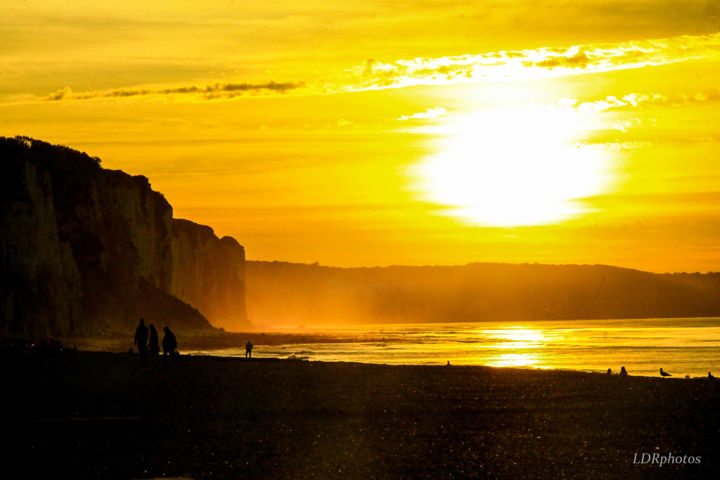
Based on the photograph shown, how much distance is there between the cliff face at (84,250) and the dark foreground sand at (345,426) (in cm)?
3905

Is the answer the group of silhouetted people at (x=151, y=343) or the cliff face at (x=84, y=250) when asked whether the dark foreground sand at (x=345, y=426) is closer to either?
the group of silhouetted people at (x=151, y=343)

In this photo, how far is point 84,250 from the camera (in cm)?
10800

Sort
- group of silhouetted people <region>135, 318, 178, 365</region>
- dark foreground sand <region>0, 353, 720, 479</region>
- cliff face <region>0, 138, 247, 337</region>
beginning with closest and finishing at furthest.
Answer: dark foreground sand <region>0, 353, 720, 479</region>
group of silhouetted people <region>135, 318, 178, 365</region>
cliff face <region>0, 138, 247, 337</region>

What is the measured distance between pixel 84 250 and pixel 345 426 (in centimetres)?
8917

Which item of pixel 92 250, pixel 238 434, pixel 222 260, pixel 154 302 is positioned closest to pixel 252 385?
pixel 238 434

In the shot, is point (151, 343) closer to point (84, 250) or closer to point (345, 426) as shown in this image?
point (345, 426)

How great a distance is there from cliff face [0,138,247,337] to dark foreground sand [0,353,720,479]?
39049 millimetres

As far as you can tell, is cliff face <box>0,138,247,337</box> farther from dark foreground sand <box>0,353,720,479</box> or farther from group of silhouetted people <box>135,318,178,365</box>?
dark foreground sand <box>0,353,720,479</box>

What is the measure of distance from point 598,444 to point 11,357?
1262 inches

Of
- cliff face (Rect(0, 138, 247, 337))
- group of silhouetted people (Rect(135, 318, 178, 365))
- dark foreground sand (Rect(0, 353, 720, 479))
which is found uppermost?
cliff face (Rect(0, 138, 247, 337))

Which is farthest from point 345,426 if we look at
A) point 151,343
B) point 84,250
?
point 84,250

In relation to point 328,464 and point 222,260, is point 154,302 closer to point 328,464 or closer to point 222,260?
point 222,260

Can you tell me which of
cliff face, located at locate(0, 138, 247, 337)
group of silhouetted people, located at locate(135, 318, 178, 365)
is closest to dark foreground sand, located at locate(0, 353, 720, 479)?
group of silhouetted people, located at locate(135, 318, 178, 365)

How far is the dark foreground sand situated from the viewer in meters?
18.0
